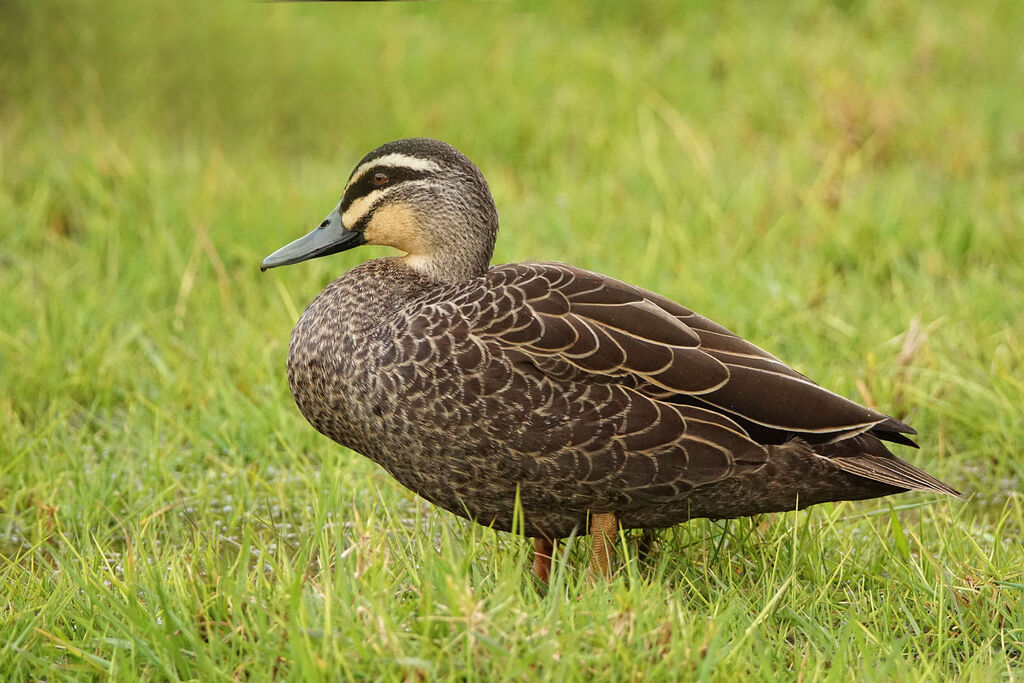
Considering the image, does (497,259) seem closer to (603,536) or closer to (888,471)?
(603,536)

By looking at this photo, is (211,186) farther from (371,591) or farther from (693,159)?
(371,591)

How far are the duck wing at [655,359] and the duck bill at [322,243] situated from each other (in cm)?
55

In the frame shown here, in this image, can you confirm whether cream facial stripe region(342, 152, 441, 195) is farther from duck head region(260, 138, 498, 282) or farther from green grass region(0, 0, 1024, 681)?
green grass region(0, 0, 1024, 681)

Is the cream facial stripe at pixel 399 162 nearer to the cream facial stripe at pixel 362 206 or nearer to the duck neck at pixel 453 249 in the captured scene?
the cream facial stripe at pixel 362 206

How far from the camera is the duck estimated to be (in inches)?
119

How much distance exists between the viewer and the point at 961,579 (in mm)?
3109

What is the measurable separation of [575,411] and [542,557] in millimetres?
569

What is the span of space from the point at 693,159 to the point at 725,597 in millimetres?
3797

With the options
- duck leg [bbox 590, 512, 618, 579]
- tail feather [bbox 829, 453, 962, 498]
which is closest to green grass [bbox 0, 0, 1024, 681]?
duck leg [bbox 590, 512, 618, 579]

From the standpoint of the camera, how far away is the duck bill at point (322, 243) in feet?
11.7

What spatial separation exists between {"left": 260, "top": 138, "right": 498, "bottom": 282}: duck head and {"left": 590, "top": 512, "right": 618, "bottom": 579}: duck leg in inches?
32.3

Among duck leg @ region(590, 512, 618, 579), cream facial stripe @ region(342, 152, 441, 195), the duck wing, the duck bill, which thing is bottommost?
duck leg @ region(590, 512, 618, 579)

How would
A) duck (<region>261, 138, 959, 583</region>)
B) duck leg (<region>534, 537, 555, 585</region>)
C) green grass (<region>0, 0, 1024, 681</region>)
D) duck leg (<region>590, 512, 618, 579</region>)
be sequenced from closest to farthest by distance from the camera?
green grass (<region>0, 0, 1024, 681</region>) < duck (<region>261, 138, 959, 583</region>) < duck leg (<region>590, 512, 618, 579</region>) < duck leg (<region>534, 537, 555, 585</region>)

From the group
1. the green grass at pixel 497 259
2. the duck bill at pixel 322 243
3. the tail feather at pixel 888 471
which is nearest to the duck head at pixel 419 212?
the duck bill at pixel 322 243
